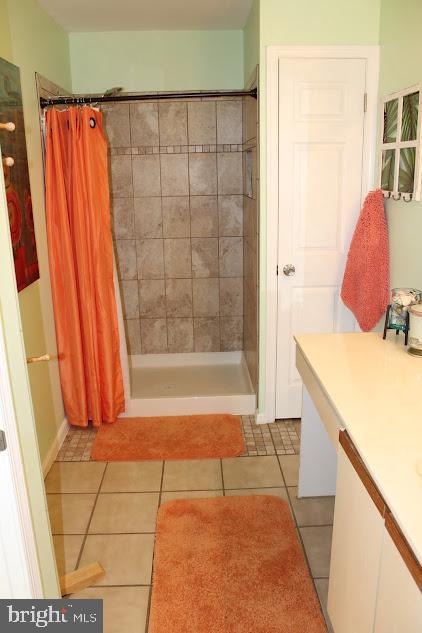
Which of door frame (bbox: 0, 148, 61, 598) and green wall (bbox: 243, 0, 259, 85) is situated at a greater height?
green wall (bbox: 243, 0, 259, 85)

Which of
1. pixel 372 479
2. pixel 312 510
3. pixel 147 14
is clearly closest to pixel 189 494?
pixel 312 510

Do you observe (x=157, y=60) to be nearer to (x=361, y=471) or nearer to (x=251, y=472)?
(x=251, y=472)

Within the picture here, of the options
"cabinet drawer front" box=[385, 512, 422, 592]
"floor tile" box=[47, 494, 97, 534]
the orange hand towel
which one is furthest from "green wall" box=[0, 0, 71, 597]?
the orange hand towel

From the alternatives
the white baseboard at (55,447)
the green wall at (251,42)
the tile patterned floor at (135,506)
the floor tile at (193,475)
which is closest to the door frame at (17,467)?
the tile patterned floor at (135,506)

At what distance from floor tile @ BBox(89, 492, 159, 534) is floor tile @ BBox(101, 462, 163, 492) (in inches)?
1.9

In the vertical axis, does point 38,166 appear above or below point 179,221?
above

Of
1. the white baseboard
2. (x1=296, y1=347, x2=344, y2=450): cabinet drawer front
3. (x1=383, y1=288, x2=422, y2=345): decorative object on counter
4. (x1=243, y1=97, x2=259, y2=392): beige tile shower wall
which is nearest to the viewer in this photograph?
(x1=296, y1=347, x2=344, y2=450): cabinet drawer front

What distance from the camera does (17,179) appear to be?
2496mm

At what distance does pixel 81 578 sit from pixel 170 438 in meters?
1.17

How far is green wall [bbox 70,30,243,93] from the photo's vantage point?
3615mm

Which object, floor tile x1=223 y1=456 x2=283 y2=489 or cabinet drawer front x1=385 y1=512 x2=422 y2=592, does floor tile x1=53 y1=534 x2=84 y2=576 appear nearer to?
floor tile x1=223 y1=456 x2=283 y2=489

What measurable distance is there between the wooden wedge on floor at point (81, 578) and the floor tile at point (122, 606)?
0.08 ft

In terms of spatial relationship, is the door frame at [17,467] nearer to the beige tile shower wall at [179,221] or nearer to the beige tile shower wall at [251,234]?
the beige tile shower wall at [251,234]

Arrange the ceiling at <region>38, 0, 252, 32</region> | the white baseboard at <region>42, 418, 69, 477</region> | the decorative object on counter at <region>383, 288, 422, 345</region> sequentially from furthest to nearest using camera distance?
the ceiling at <region>38, 0, 252, 32</region> → the white baseboard at <region>42, 418, 69, 477</region> → the decorative object on counter at <region>383, 288, 422, 345</region>
